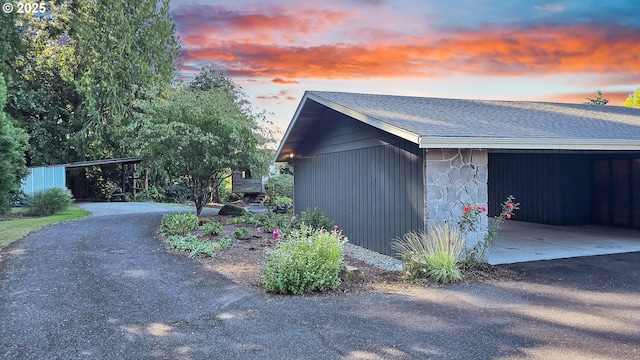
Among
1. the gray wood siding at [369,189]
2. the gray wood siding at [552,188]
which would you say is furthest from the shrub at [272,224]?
the gray wood siding at [552,188]

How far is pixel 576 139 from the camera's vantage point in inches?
278

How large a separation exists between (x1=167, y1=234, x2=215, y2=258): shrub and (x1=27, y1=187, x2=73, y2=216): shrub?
8.01 meters

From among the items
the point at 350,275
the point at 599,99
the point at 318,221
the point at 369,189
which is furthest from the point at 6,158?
the point at 599,99

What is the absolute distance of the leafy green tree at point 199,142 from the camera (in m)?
12.6

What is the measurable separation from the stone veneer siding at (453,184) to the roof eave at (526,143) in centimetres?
52

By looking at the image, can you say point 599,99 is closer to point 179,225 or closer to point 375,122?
point 375,122

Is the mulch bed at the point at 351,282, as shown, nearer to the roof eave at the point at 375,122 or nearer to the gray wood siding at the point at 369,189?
the gray wood siding at the point at 369,189

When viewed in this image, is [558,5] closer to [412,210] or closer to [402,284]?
[412,210]

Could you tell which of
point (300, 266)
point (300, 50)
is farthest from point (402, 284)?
point (300, 50)

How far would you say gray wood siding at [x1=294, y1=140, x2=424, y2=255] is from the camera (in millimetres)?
7460

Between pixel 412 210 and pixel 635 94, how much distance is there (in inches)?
1010

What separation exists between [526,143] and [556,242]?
3834 mm

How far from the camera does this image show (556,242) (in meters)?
9.36

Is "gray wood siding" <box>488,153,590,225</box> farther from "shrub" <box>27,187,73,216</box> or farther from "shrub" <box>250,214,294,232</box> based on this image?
"shrub" <box>27,187,73,216</box>
